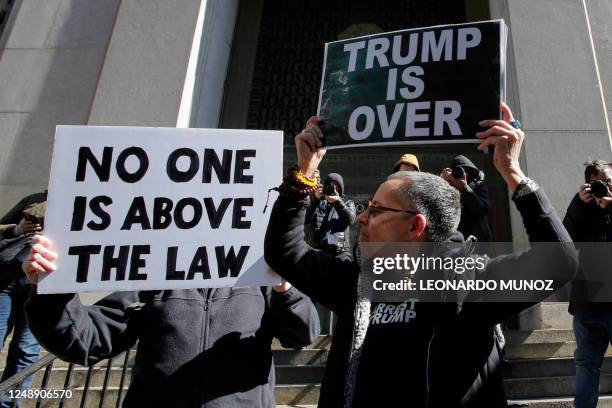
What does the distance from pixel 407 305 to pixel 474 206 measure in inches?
107

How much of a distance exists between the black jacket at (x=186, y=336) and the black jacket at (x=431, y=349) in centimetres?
49

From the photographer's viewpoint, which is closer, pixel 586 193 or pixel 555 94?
pixel 586 193

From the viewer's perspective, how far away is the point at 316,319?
2234 millimetres

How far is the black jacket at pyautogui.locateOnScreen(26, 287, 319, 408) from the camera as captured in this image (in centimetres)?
190

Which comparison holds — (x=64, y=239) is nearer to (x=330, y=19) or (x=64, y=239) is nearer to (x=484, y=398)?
(x=484, y=398)

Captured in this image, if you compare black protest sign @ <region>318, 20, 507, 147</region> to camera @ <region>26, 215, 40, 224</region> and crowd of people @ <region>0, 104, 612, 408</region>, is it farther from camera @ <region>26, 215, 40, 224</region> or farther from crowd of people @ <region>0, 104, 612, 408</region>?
camera @ <region>26, 215, 40, 224</region>

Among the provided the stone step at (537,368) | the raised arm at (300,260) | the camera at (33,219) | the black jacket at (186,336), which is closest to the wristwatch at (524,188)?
the raised arm at (300,260)

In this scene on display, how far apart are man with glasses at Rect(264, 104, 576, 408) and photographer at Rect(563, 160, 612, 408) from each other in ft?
6.58

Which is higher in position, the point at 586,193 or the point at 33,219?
the point at 586,193

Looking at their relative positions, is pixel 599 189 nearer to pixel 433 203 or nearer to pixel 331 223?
pixel 433 203

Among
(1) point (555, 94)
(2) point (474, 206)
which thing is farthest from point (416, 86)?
(1) point (555, 94)

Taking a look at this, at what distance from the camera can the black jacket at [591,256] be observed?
3320 mm

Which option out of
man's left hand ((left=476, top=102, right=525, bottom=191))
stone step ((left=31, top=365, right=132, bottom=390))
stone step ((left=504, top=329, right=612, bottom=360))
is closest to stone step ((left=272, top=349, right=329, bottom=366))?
stone step ((left=31, top=365, right=132, bottom=390))

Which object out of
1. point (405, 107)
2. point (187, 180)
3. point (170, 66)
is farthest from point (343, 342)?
point (170, 66)
